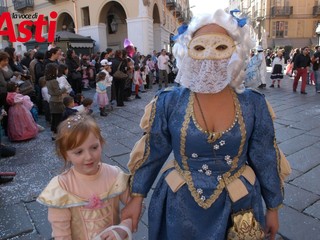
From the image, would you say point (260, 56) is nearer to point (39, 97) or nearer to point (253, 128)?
point (39, 97)

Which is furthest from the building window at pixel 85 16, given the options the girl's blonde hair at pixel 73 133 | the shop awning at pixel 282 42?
the shop awning at pixel 282 42

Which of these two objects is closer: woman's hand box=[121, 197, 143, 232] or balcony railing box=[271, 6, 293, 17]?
woman's hand box=[121, 197, 143, 232]

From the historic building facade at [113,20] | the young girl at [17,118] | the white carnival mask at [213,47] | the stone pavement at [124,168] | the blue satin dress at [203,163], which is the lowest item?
the stone pavement at [124,168]

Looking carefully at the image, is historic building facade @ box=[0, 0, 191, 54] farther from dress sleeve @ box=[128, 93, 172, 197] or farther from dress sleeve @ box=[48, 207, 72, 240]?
dress sleeve @ box=[48, 207, 72, 240]

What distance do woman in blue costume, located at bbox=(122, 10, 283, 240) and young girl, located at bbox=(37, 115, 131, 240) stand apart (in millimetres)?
122

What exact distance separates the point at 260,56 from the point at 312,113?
3.84 m

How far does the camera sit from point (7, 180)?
3.47 m

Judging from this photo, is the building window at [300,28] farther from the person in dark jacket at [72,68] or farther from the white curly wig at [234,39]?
the white curly wig at [234,39]

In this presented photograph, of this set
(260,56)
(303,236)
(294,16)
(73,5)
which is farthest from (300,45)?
(303,236)

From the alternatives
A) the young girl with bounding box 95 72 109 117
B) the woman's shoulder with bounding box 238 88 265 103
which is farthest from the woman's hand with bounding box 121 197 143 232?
the young girl with bounding box 95 72 109 117

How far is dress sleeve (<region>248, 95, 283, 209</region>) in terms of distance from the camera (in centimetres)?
140

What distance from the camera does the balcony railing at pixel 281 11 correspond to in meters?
35.8

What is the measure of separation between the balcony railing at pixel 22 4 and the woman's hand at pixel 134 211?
23799 millimetres

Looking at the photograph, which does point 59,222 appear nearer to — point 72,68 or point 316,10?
point 72,68
